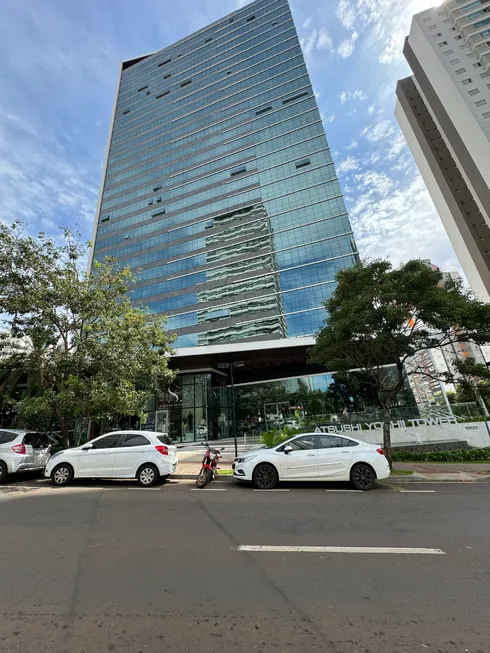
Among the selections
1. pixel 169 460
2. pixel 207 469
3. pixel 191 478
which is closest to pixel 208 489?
pixel 207 469

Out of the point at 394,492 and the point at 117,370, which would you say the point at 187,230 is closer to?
the point at 117,370

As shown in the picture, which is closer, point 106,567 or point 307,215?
point 106,567

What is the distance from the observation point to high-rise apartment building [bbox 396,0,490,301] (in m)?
47.9

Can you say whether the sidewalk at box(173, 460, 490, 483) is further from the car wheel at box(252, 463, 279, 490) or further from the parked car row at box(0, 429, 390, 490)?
the car wheel at box(252, 463, 279, 490)

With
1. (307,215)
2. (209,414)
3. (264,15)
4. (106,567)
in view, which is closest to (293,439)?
(106,567)

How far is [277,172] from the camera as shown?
46438 mm

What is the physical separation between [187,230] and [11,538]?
160 ft

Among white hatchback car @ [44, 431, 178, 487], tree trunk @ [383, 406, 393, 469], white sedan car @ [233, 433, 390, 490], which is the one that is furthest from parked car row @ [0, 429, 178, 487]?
tree trunk @ [383, 406, 393, 469]

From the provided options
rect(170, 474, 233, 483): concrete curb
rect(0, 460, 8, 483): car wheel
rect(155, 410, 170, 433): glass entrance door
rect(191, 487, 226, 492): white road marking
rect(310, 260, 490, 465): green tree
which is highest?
rect(310, 260, 490, 465): green tree

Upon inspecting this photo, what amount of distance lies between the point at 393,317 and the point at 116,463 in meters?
→ 10.3

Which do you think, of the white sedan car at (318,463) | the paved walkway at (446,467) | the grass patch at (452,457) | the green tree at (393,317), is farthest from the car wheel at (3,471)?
the grass patch at (452,457)

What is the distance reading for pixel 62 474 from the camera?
9141 mm

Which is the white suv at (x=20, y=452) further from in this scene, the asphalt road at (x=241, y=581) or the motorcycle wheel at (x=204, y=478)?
the motorcycle wheel at (x=204, y=478)

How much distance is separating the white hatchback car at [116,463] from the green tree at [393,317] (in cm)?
776
